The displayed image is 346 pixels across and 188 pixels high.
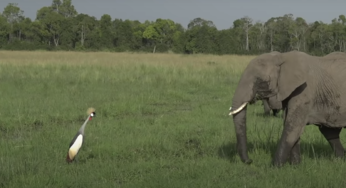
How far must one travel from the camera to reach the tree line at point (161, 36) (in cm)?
4800

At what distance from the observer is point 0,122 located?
793 cm

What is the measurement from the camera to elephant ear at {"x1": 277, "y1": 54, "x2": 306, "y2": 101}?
496cm

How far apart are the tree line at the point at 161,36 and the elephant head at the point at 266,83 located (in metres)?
40.4

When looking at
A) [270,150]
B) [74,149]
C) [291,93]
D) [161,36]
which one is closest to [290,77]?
[291,93]

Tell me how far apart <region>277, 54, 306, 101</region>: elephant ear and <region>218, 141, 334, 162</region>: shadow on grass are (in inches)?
45.3

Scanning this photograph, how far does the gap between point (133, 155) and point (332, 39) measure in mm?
45276

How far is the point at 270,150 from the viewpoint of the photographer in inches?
239

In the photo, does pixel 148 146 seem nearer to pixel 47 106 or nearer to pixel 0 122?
pixel 0 122

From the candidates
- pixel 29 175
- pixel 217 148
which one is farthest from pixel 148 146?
pixel 29 175

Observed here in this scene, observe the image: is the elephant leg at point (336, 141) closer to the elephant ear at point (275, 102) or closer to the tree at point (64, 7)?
the elephant ear at point (275, 102)

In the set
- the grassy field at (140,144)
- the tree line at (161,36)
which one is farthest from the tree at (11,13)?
the grassy field at (140,144)

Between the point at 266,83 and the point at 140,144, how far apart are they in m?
2.24

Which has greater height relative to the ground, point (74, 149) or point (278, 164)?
point (74, 149)

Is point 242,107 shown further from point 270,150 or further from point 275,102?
point 270,150
